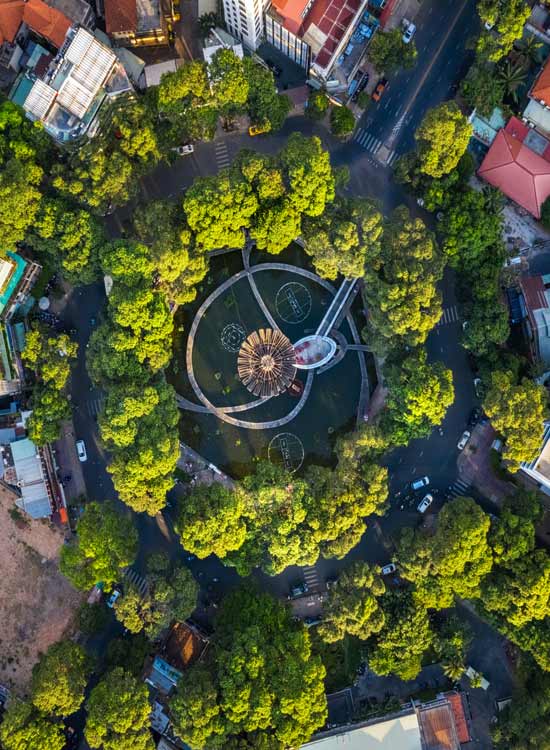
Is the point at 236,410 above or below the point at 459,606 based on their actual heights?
above

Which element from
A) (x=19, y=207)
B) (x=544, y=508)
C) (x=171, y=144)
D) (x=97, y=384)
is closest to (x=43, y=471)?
(x=97, y=384)

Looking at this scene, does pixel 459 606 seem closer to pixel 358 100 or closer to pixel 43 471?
pixel 43 471

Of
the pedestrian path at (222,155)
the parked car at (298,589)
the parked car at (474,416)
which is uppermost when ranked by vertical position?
the pedestrian path at (222,155)

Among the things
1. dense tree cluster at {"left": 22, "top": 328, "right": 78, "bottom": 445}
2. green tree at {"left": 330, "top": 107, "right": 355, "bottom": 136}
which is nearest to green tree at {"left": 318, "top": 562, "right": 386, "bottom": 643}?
dense tree cluster at {"left": 22, "top": 328, "right": 78, "bottom": 445}

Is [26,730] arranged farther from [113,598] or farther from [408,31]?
[408,31]

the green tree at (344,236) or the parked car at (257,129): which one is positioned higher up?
the parked car at (257,129)

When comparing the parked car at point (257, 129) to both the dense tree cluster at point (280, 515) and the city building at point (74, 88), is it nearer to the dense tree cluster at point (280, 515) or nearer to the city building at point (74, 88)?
the city building at point (74, 88)

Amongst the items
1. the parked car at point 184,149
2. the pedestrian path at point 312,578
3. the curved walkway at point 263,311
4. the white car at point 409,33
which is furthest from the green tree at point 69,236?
the pedestrian path at point 312,578

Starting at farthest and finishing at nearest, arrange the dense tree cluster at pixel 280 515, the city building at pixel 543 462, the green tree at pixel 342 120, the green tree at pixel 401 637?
the green tree at pixel 342 120, the green tree at pixel 401 637, the dense tree cluster at pixel 280 515, the city building at pixel 543 462
